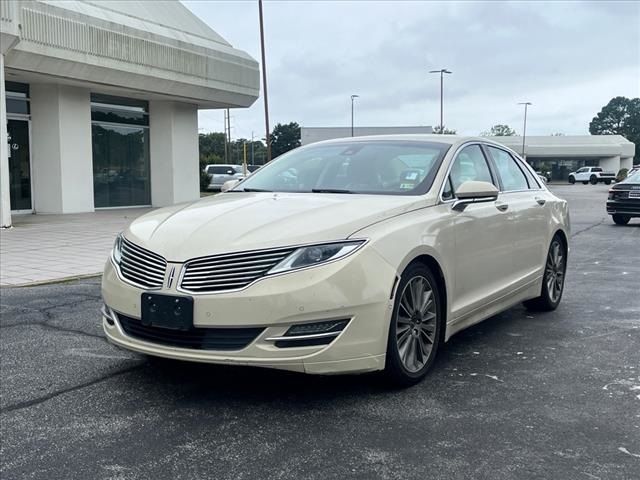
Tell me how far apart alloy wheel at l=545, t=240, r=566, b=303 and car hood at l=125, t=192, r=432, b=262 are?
248 centimetres

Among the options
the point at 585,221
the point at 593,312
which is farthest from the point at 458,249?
the point at 585,221

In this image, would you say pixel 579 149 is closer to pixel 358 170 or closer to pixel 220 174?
pixel 220 174

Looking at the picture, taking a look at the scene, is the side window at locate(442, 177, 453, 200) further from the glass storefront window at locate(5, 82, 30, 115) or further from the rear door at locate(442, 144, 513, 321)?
the glass storefront window at locate(5, 82, 30, 115)

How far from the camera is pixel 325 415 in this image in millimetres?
3762

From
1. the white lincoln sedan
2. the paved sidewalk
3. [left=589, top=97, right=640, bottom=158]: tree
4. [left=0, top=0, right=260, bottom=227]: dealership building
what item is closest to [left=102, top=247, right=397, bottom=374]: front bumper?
the white lincoln sedan

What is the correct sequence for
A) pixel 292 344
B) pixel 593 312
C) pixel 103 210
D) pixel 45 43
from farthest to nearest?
pixel 103 210 < pixel 45 43 < pixel 593 312 < pixel 292 344

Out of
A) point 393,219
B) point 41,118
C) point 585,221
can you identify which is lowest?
point 585,221

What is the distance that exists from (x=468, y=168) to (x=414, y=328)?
1595 mm

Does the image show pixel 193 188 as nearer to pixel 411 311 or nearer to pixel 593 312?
pixel 593 312

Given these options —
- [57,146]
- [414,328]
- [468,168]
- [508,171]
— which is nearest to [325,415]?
[414,328]

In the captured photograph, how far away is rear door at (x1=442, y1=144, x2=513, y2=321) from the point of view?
4.69m

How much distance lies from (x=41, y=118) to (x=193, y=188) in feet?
20.8

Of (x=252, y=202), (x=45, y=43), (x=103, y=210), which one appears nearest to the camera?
(x=252, y=202)

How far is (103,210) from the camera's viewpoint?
21000 mm
